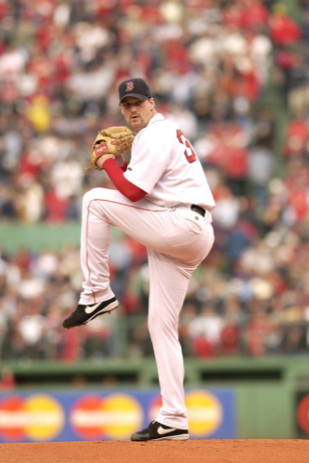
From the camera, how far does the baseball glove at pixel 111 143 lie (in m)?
5.57

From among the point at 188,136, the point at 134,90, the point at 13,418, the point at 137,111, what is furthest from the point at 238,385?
the point at 134,90

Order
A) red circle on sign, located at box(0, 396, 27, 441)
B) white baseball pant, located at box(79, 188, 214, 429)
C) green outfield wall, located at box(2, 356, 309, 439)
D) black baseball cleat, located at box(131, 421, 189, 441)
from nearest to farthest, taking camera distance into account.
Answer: white baseball pant, located at box(79, 188, 214, 429) → black baseball cleat, located at box(131, 421, 189, 441) → red circle on sign, located at box(0, 396, 27, 441) → green outfield wall, located at box(2, 356, 309, 439)

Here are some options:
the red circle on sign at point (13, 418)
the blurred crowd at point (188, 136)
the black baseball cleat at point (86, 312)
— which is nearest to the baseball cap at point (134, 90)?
the black baseball cleat at point (86, 312)

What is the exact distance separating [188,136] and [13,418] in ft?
18.7

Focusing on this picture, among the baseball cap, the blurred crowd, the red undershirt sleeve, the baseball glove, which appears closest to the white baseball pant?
the red undershirt sleeve

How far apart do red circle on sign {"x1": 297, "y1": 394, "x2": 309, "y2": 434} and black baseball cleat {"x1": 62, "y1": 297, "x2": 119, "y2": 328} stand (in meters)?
6.48

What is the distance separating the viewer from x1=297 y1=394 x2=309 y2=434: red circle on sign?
1148 centimetres

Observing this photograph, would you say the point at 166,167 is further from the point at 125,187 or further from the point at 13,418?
the point at 13,418

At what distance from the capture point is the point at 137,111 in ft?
18.3

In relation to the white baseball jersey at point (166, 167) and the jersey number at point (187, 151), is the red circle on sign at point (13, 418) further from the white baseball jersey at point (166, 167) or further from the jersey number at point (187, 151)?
the jersey number at point (187, 151)

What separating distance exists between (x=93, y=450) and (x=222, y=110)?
10150 mm

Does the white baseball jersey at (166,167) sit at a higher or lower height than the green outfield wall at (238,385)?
higher

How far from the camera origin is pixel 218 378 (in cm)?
1166

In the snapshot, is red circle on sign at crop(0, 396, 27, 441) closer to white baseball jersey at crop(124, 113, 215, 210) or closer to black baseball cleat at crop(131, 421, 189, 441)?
black baseball cleat at crop(131, 421, 189, 441)
